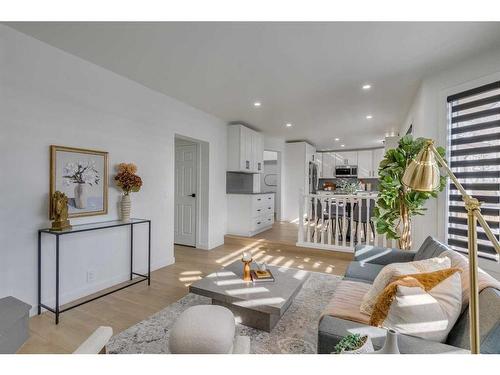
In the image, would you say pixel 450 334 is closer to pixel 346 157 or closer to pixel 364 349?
pixel 364 349

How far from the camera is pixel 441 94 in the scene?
9.00 ft

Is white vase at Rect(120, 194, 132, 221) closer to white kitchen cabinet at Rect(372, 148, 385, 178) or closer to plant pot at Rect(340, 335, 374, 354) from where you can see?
plant pot at Rect(340, 335, 374, 354)

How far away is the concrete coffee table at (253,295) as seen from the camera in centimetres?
196

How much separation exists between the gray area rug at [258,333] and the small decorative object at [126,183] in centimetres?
125

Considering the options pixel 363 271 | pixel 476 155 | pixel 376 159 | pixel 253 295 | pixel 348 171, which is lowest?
pixel 253 295

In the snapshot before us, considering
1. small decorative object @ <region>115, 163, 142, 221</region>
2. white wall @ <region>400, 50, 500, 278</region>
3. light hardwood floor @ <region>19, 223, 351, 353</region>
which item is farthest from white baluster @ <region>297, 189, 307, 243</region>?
small decorative object @ <region>115, 163, 142, 221</region>

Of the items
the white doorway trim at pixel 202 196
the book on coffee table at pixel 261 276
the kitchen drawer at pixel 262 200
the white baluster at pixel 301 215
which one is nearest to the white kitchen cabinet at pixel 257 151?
the kitchen drawer at pixel 262 200

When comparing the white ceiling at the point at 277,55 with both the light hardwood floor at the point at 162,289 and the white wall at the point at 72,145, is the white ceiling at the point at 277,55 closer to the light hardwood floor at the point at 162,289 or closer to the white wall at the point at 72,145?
the white wall at the point at 72,145

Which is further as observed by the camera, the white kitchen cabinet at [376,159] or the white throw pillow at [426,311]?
the white kitchen cabinet at [376,159]

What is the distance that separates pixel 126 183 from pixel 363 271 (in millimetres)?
2734

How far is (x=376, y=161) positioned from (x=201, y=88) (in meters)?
7.08

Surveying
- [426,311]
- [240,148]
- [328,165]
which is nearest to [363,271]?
[426,311]

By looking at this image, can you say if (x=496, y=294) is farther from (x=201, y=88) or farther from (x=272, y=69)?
(x=201, y=88)

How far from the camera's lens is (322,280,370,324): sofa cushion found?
1387 millimetres
